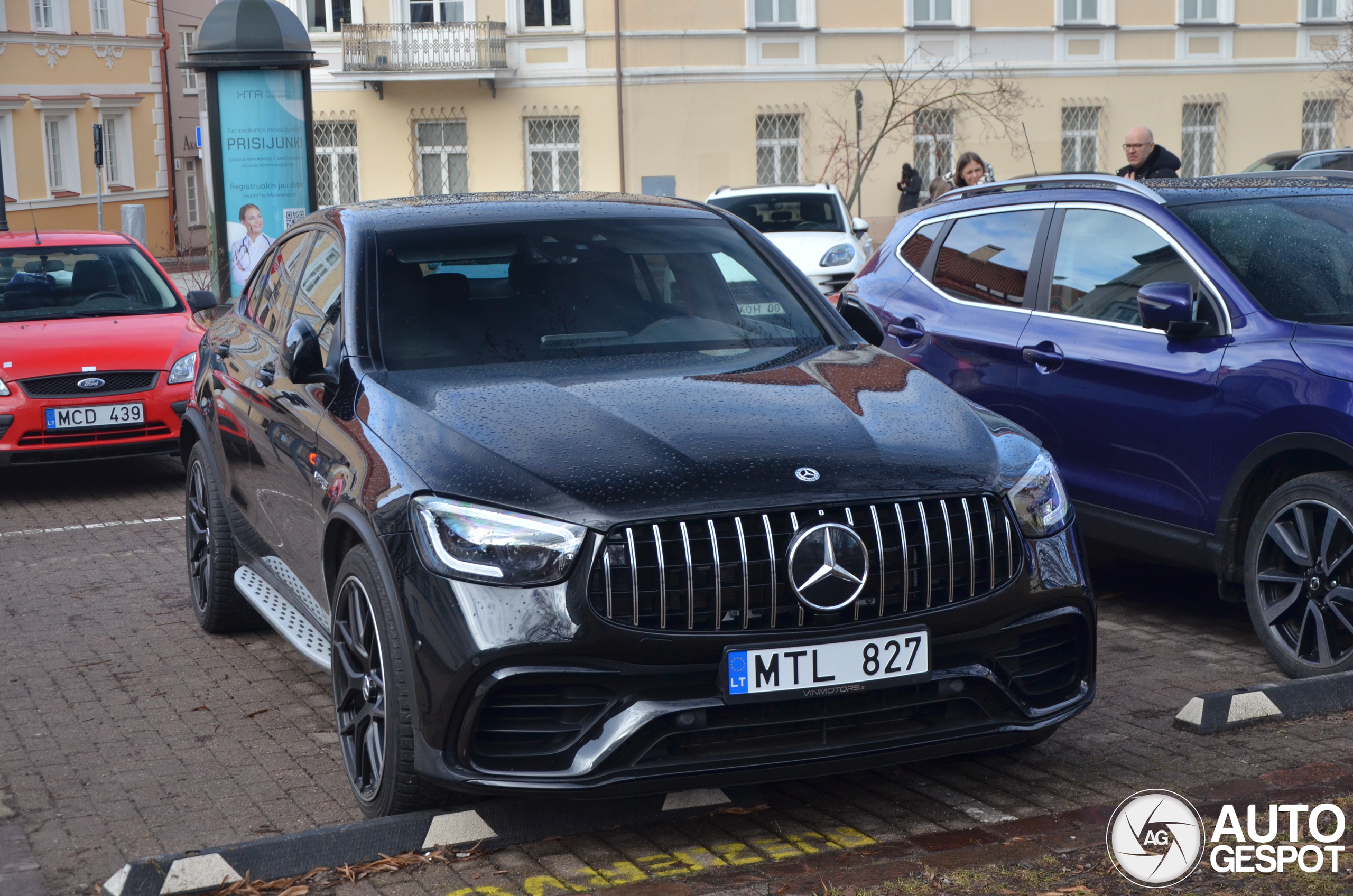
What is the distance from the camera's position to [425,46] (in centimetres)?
3519

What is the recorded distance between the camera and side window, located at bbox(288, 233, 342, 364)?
516cm

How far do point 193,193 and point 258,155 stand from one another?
34.1m

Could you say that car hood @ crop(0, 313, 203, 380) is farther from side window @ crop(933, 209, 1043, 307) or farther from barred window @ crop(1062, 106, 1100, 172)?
barred window @ crop(1062, 106, 1100, 172)

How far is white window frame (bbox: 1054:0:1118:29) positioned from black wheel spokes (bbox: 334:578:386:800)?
35525mm

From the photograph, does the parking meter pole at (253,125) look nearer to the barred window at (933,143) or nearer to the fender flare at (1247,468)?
the fender flare at (1247,468)

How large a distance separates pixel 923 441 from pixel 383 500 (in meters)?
1.39

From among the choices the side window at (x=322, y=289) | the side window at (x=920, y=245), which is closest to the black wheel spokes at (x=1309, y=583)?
the side window at (x=920, y=245)

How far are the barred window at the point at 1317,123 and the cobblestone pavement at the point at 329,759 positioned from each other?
35.6 metres

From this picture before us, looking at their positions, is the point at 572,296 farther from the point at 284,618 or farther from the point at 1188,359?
the point at 1188,359

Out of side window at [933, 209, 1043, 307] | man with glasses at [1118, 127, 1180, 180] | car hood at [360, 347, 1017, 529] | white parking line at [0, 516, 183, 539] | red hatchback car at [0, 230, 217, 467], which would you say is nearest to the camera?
car hood at [360, 347, 1017, 529]

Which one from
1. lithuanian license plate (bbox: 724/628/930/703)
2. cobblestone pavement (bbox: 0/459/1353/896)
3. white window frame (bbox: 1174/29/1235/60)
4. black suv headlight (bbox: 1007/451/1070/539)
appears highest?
white window frame (bbox: 1174/29/1235/60)

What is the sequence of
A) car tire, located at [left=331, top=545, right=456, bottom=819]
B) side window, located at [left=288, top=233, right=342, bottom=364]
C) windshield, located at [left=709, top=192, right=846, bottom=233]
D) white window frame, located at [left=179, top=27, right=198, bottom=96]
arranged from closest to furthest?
car tire, located at [left=331, top=545, right=456, bottom=819]
side window, located at [left=288, top=233, right=342, bottom=364]
windshield, located at [left=709, top=192, right=846, bottom=233]
white window frame, located at [left=179, top=27, right=198, bottom=96]

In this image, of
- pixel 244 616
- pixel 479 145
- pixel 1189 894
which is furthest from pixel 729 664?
pixel 479 145

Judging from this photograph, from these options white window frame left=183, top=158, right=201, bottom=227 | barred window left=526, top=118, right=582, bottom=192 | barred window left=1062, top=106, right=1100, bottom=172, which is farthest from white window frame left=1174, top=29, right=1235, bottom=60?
white window frame left=183, top=158, right=201, bottom=227
